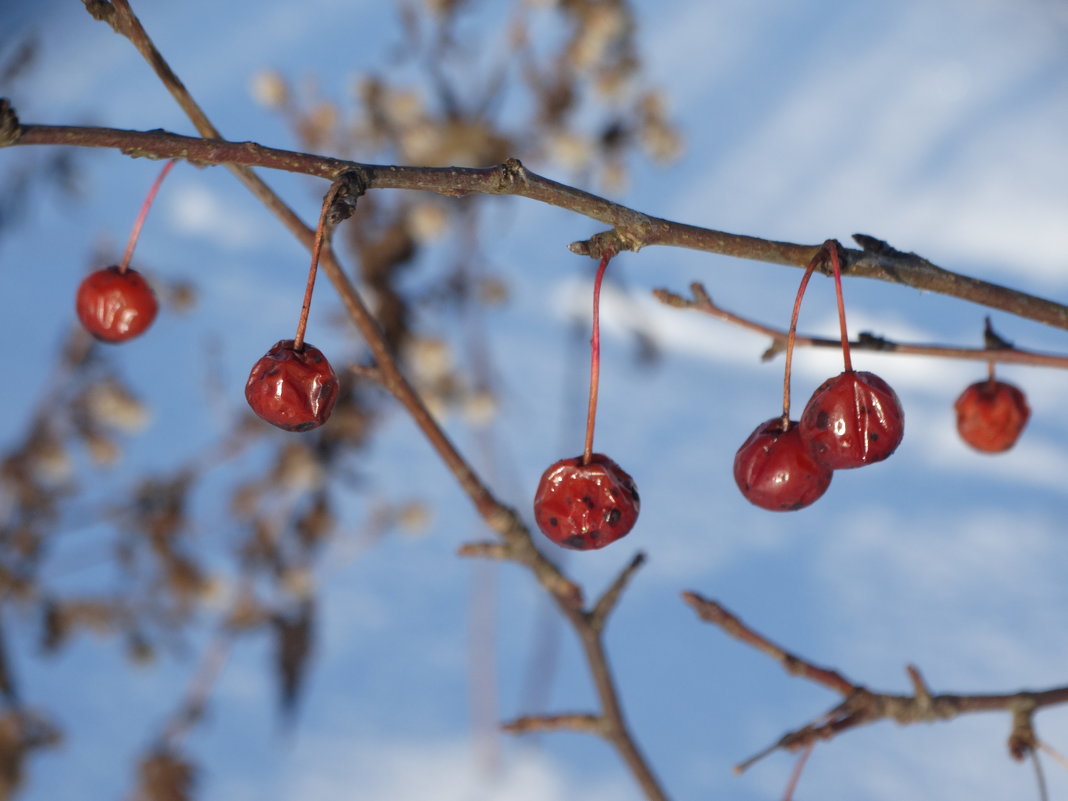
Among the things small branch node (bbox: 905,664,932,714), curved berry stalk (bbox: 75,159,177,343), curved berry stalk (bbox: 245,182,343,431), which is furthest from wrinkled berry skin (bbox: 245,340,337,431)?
small branch node (bbox: 905,664,932,714)

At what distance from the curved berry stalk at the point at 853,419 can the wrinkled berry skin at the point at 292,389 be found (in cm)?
15

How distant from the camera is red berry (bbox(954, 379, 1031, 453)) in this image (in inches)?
18.4

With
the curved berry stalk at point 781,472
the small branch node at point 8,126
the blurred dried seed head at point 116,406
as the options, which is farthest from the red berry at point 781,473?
the blurred dried seed head at point 116,406

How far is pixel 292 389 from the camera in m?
0.32

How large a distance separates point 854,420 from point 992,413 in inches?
7.0

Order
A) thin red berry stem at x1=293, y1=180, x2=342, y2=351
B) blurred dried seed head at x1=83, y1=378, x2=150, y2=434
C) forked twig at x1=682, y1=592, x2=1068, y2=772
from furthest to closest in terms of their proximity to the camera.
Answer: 1. blurred dried seed head at x1=83, y1=378, x2=150, y2=434
2. forked twig at x1=682, y1=592, x2=1068, y2=772
3. thin red berry stem at x1=293, y1=180, x2=342, y2=351

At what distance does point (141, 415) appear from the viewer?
90 centimetres

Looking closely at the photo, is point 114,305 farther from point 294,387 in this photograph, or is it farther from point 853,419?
point 853,419

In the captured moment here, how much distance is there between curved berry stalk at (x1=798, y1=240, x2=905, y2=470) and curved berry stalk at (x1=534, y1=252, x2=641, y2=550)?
6 centimetres

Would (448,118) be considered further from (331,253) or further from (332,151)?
(331,253)

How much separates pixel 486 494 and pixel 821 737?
16 centimetres

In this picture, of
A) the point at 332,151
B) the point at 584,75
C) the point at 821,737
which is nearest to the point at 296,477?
the point at 332,151

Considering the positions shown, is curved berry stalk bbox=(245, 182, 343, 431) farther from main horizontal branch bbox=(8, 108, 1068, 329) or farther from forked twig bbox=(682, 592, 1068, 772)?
forked twig bbox=(682, 592, 1068, 772)

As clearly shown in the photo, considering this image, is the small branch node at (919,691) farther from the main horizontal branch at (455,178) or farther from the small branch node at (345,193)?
the small branch node at (345,193)
